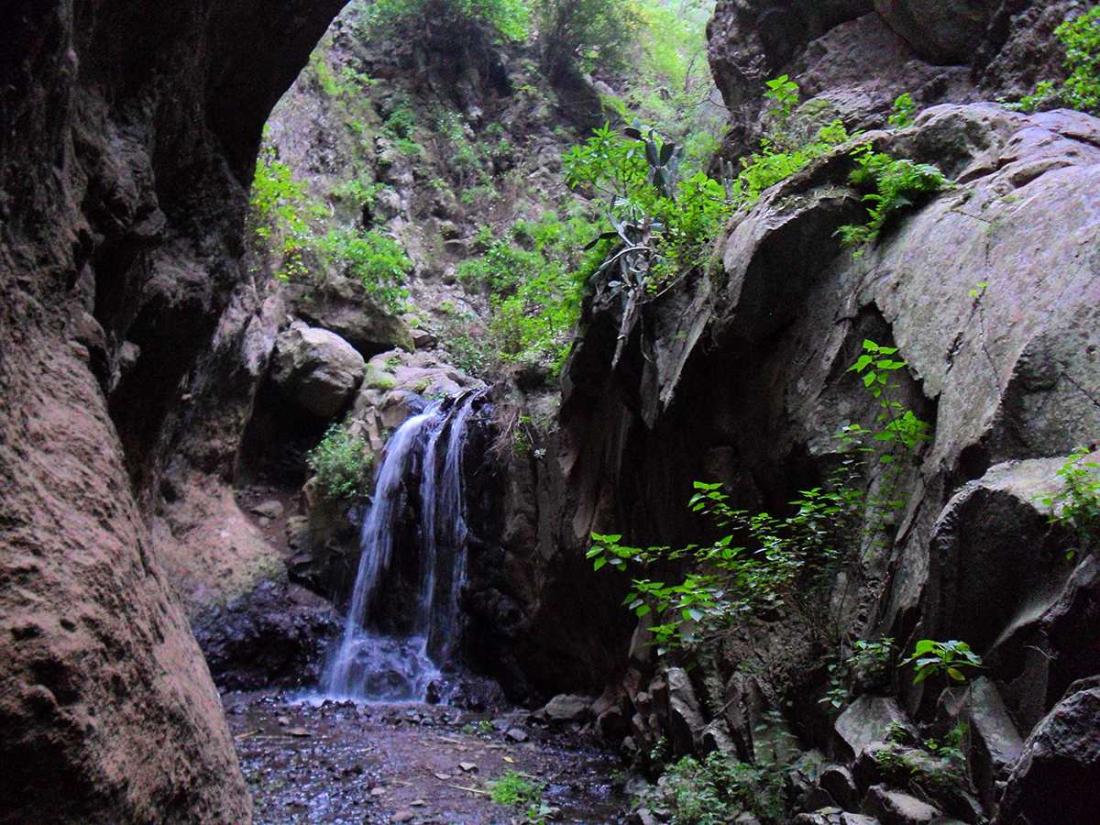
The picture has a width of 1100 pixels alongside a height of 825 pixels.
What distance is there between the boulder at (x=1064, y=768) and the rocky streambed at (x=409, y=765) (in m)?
4.07

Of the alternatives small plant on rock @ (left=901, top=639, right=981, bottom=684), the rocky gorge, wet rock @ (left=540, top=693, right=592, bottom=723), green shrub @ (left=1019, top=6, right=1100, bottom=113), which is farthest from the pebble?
green shrub @ (left=1019, top=6, right=1100, bottom=113)

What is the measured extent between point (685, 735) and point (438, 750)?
2945 mm

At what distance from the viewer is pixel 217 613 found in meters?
10.6

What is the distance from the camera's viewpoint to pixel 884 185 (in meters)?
5.45

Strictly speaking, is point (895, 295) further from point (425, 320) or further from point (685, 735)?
point (425, 320)

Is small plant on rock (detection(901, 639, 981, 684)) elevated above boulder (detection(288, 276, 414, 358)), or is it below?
below

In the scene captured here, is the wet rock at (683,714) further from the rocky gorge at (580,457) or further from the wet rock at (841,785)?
the wet rock at (841,785)

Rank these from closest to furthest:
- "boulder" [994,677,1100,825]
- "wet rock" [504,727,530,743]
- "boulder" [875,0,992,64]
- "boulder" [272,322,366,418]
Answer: "boulder" [994,677,1100,825], "wet rock" [504,727,530,743], "boulder" [875,0,992,64], "boulder" [272,322,366,418]

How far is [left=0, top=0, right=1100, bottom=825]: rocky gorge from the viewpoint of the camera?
2768 millimetres

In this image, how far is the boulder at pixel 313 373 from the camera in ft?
42.2

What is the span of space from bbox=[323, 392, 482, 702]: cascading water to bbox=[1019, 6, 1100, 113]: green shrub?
8398mm

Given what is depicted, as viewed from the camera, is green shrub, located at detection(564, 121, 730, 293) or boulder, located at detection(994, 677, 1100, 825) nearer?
boulder, located at detection(994, 677, 1100, 825)

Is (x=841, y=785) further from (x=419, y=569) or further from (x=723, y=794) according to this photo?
(x=419, y=569)

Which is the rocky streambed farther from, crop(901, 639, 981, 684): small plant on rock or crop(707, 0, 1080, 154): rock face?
crop(707, 0, 1080, 154): rock face
